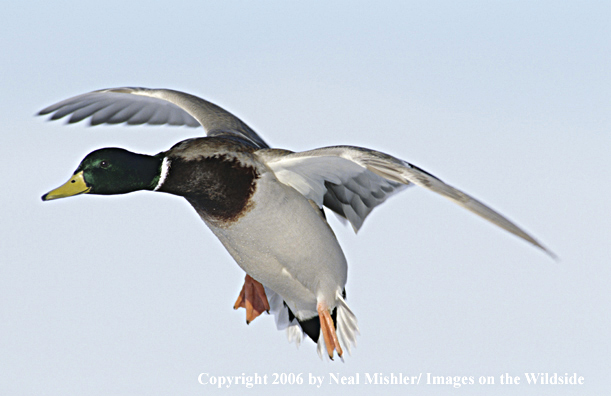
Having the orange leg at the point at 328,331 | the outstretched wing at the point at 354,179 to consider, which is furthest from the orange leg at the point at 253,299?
the outstretched wing at the point at 354,179

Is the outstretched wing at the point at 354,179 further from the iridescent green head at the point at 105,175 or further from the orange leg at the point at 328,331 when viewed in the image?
the iridescent green head at the point at 105,175

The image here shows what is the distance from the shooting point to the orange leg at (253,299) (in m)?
6.20

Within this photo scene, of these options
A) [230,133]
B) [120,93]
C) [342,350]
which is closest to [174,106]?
[120,93]

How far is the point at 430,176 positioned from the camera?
14.8 ft

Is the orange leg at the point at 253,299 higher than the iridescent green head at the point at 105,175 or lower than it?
lower

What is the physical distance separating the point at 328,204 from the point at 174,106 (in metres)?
2.10

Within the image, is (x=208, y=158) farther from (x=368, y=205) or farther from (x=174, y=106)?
(x=174, y=106)

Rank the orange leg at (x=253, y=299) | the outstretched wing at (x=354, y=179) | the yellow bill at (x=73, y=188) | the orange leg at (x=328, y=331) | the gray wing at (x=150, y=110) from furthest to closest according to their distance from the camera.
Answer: the gray wing at (x=150, y=110) < the orange leg at (x=253, y=299) < the orange leg at (x=328, y=331) < the yellow bill at (x=73, y=188) < the outstretched wing at (x=354, y=179)

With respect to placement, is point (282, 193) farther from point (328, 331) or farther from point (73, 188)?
point (73, 188)

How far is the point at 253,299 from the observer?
6.23 meters

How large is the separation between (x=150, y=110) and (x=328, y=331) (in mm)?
2965

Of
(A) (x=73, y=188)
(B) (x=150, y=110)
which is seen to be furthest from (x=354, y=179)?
(B) (x=150, y=110)

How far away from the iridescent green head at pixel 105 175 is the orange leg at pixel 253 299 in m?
1.73

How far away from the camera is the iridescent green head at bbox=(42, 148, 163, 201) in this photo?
4.77 metres
